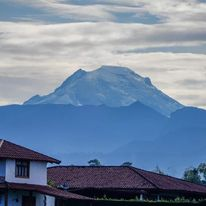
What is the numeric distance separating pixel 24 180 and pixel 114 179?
15.6 metres

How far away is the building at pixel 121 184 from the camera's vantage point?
304 feet

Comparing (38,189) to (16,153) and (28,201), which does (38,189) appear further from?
(16,153)

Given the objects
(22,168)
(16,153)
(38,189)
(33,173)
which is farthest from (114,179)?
(16,153)

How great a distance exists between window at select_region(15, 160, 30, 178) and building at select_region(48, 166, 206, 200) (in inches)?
433

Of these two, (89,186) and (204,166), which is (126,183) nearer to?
(89,186)

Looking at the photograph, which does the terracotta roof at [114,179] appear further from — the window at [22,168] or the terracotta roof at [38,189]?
the window at [22,168]

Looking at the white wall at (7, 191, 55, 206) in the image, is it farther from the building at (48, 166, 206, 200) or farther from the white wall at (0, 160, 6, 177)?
the building at (48, 166, 206, 200)

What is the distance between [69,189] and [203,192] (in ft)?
45.6

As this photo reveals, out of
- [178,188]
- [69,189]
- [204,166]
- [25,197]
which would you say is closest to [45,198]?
[25,197]

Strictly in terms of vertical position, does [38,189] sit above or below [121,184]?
below

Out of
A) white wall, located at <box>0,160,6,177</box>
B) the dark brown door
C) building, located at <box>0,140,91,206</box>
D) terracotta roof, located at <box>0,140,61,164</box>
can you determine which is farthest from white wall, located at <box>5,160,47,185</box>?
the dark brown door

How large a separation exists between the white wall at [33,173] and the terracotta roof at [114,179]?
29.6ft

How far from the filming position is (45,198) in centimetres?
8375

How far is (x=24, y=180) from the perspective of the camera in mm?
82875
